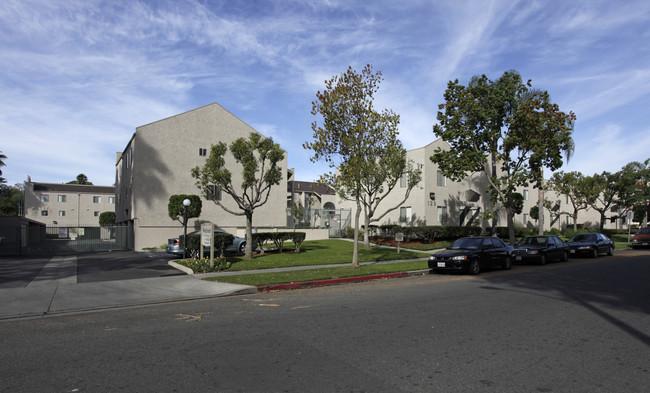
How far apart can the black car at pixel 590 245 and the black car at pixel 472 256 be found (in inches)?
343

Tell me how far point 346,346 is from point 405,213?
28.2 meters

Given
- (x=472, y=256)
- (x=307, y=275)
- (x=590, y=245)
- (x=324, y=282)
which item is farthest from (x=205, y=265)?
(x=590, y=245)

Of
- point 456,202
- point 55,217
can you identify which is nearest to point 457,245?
point 456,202

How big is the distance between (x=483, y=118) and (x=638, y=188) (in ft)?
101

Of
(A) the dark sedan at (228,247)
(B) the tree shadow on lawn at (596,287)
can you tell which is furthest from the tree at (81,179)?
(B) the tree shadow on lawn at (596,287)

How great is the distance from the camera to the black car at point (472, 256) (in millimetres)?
15141

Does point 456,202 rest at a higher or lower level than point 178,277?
higher

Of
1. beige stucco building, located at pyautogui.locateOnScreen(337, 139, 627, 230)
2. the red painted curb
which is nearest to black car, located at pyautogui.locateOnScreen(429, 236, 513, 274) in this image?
the red painted curb

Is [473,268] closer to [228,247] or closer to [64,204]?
[228,247]

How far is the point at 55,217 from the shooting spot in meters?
61.2

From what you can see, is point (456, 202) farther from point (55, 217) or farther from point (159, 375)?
point (55, 217)

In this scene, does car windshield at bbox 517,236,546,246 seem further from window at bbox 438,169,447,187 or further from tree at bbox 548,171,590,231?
tree at bbox 548,171,590,231

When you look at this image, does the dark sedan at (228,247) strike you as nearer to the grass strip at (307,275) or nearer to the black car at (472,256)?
the grass strip at (307,275)

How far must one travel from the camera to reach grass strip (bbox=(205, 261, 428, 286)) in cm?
1289
